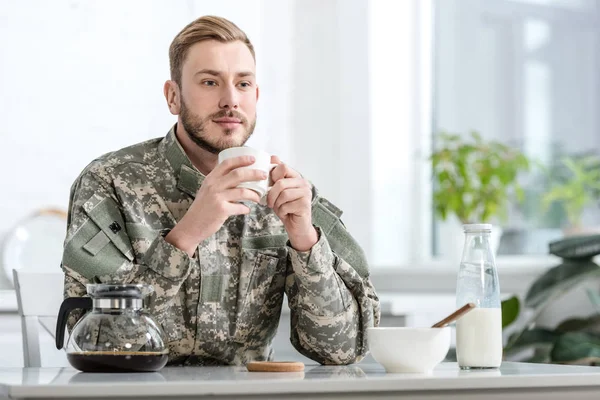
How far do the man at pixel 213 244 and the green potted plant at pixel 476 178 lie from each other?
162 cm

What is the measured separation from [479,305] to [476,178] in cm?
211

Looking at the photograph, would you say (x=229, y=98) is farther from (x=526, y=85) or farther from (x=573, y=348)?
(x=526, y=85)

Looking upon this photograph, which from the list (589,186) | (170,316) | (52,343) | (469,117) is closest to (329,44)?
(469,117)

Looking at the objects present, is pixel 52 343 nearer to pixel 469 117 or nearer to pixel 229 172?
pixel 229 172

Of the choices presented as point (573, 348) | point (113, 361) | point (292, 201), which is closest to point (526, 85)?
point (573, 348)

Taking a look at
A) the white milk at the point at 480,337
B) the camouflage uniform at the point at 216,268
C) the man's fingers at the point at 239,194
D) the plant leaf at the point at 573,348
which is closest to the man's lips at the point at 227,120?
the camouflage uniform at the point at 216,268

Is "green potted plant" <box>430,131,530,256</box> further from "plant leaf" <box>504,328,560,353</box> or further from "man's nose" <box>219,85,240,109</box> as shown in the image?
"man's nose" <box>219,85,240,109</box>

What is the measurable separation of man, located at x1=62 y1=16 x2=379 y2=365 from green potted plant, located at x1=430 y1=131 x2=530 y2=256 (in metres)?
1.62

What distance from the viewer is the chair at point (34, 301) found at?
5.99ft

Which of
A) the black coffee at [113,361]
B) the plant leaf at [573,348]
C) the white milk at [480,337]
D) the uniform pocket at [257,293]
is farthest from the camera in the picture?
the plant leaf at [573,348]

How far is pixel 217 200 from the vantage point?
4.97 feet

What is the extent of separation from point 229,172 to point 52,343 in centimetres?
90

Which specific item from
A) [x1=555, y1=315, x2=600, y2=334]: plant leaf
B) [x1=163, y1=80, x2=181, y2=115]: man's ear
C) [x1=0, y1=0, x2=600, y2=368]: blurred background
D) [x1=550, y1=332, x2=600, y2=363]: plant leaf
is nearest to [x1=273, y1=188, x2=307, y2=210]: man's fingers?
[x1=163, y1=80, x2=181, y2=115]: man's ear

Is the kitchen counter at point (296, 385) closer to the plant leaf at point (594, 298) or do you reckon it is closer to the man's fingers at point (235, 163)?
Answer: the man's fingers at point (235, 163)
